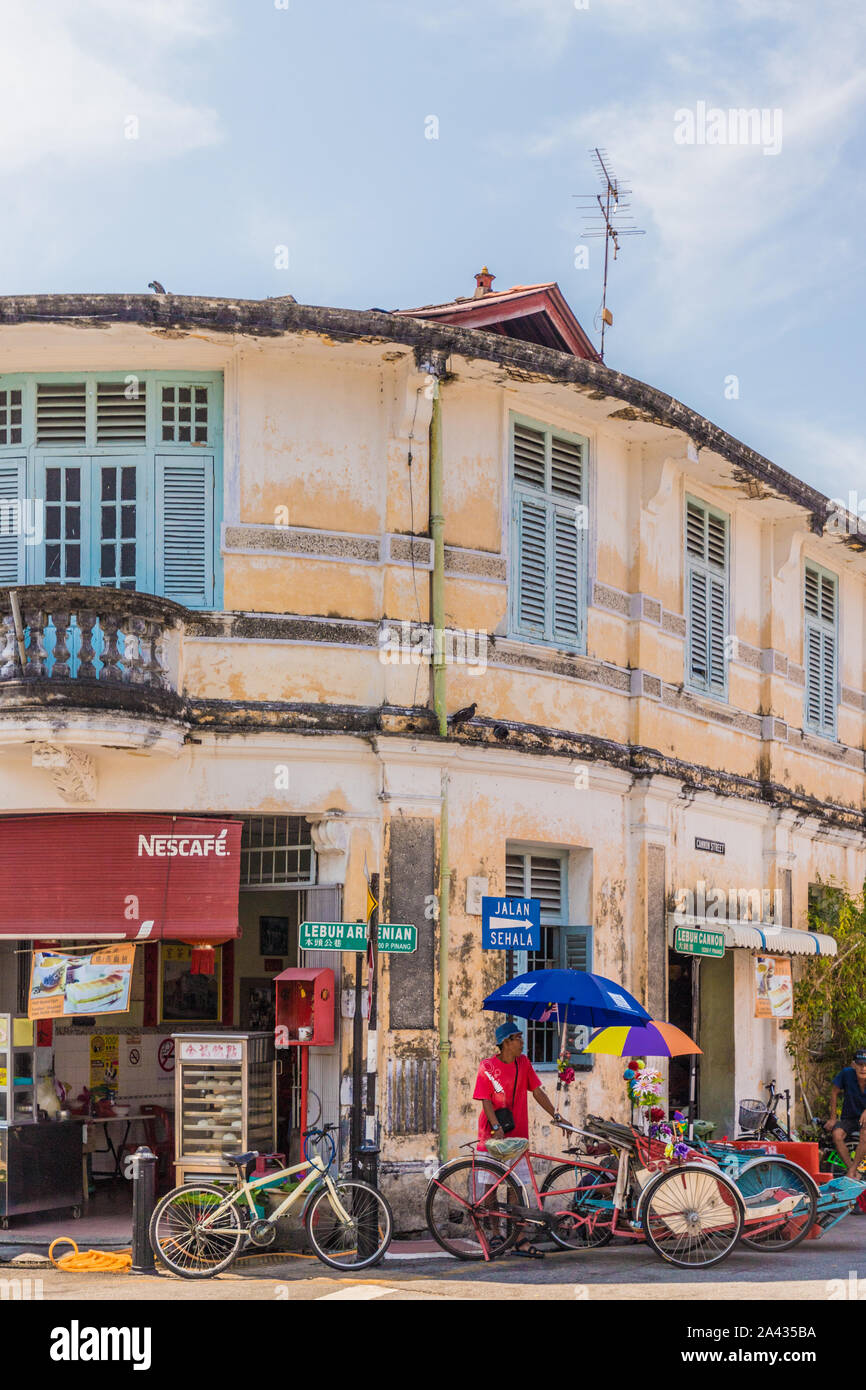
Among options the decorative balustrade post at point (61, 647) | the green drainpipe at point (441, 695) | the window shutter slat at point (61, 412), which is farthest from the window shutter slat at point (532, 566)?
the decorative balustrade post at point (61, 647)

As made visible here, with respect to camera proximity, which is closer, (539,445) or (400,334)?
(400,334)

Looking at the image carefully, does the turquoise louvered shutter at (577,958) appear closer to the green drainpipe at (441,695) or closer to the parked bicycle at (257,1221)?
the green drainpipe at (441,695)

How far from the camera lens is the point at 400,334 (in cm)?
1362

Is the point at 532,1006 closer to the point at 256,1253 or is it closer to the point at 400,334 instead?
the point at 256,1253

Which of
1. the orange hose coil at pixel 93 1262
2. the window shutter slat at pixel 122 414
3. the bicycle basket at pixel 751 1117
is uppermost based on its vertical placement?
the window shutter slat at pixel 122 414

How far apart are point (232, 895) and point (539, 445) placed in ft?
16.4

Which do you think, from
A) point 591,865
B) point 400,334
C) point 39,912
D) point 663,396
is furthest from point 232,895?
point 663,396

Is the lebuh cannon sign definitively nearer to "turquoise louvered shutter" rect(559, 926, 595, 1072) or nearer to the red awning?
the red awning

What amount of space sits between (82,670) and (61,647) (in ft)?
0.76

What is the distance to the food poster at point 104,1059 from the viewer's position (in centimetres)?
1625

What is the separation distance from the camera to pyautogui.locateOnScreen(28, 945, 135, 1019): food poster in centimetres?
1331

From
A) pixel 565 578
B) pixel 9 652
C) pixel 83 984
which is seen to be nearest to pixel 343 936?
pixel 83 984

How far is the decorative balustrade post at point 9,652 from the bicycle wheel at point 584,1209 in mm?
5481

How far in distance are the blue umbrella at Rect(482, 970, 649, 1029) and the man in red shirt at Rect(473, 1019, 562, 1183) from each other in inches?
12.6
